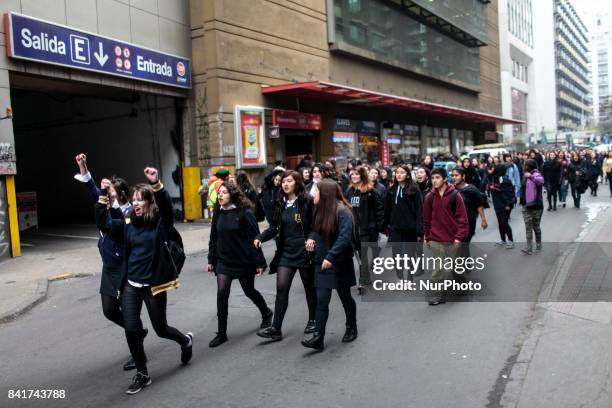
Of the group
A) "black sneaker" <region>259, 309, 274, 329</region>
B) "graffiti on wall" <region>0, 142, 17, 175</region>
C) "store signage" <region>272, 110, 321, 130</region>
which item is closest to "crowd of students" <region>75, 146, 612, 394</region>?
"black sneaker" <region>259, 309, 274, 329</region>

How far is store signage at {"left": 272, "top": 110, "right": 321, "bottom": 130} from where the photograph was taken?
19578 millimetres

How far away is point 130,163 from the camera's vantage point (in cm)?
1983

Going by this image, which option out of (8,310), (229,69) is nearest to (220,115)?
(229,69)

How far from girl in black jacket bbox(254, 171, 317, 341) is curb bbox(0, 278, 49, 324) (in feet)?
11.7

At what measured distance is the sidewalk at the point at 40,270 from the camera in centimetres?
786

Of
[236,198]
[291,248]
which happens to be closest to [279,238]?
[291,248]

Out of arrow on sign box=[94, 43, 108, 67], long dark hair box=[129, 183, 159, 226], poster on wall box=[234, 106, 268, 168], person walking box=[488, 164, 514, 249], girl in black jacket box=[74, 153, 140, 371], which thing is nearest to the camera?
long dark hair box=[129, 183, 159, 226]

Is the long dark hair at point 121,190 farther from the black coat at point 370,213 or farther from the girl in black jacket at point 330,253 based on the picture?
the black coat at point 370,213

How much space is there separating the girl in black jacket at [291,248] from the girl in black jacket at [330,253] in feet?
0.83

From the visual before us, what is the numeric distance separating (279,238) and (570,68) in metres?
133

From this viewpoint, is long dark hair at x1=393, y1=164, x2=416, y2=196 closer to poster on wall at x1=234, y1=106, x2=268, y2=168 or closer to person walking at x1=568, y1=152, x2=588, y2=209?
poster on wall at x1=234, y1=106, x2=268, y2=168

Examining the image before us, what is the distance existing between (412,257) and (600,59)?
191839 mm

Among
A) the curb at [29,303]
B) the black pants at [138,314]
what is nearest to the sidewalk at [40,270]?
the curb at [29,303]

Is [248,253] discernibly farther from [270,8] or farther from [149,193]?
[270,8]
